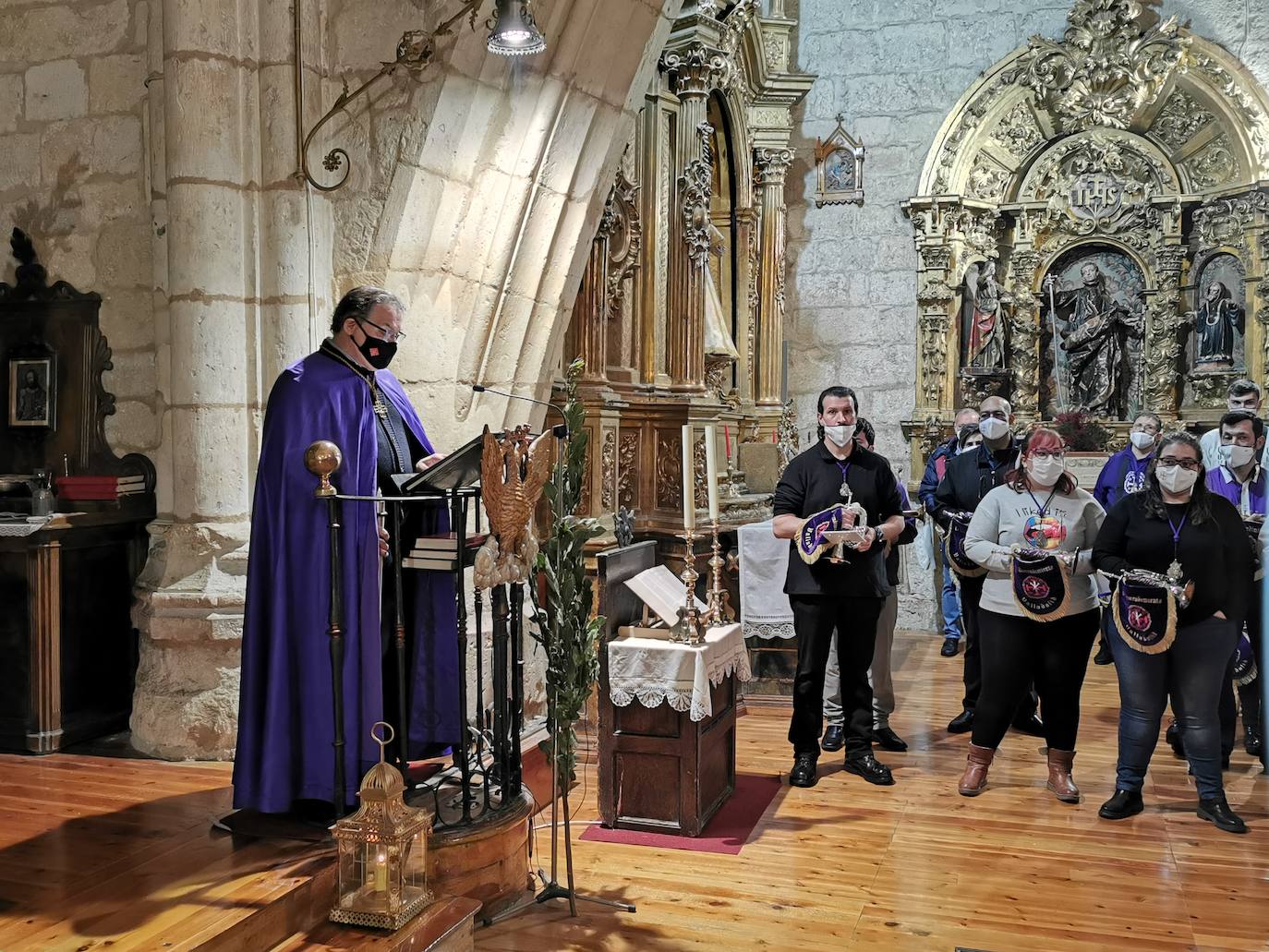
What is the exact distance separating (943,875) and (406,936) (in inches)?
73.4

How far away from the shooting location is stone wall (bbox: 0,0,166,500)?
4.35m

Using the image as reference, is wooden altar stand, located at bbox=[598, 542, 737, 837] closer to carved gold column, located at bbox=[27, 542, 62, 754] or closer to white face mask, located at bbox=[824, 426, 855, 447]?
white face mask, located at bbox=[824, 426, 855, 447]

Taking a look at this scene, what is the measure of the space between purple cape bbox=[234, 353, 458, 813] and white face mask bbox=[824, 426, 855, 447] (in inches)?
87.9

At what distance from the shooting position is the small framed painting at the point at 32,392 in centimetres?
446

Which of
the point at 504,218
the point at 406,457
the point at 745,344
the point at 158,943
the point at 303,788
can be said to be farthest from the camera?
the point at 745,344

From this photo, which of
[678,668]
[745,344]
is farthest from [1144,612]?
[745,344]

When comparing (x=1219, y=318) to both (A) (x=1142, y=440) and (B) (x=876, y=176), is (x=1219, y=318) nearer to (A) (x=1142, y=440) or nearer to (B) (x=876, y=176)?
(A) (x=1142, y=440)

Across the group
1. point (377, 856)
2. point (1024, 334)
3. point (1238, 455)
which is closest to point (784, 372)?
point (1024, 334)

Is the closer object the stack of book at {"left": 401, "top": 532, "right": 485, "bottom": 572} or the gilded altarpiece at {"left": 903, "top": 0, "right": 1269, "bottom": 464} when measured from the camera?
the stack of book at {"left": 401, "top": 532, "right": 485, "bottom": 572}

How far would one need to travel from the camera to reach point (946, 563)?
26.6ft

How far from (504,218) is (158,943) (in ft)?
9.33

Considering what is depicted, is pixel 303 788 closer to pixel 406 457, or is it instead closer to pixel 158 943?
pixel 158 943

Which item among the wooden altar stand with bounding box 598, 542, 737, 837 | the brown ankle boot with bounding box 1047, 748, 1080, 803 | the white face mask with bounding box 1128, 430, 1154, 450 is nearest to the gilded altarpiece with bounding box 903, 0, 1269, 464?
the white face mask with bounding box 1128, 430, 1154, 450

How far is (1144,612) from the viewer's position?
4.33 meters
